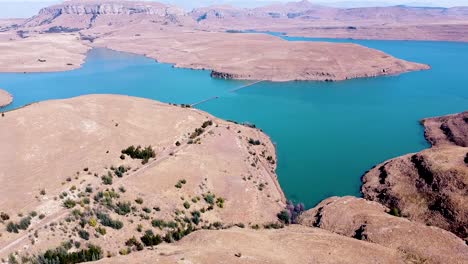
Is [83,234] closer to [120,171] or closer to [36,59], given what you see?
[120,171]

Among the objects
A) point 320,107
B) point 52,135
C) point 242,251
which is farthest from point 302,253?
point 320,107

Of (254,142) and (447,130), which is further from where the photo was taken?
(447,130)

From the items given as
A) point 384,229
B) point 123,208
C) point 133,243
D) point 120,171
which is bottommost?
point 133,243

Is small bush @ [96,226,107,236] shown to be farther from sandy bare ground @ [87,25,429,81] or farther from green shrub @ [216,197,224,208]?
sandy bare ground @ [87,25,429,81]

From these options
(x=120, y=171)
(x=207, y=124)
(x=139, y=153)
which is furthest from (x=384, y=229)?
(x=207, y=124)

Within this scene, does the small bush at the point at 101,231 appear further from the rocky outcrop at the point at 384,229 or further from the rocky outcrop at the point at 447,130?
the rocky outcrop at the point at 447,130

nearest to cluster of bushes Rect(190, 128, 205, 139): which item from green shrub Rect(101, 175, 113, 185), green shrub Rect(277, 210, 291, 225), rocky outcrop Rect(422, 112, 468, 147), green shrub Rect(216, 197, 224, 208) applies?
green shrub Rect(216, 197, 224, 208)
